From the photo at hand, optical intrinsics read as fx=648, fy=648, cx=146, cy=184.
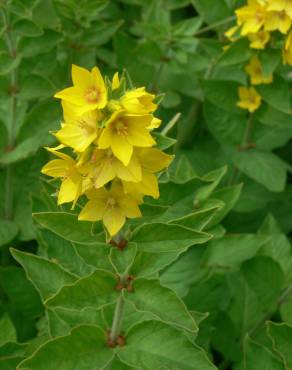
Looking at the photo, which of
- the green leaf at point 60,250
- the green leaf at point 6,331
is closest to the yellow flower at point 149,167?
the green leaf at point 60,250

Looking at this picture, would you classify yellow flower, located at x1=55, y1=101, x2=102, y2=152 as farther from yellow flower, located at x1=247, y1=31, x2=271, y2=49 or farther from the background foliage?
yellow flower, located at x1=247, y1=31, x2=271, y2=49

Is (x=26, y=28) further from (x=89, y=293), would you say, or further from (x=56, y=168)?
(x=89, y=293)

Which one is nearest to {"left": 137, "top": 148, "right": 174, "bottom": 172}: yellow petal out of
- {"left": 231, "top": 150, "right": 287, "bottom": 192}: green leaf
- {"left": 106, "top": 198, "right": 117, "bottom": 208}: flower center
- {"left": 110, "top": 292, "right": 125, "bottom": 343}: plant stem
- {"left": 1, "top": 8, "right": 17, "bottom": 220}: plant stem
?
{"left": 106, "top": 198, "right": 117, "bottom": 208}: flower center

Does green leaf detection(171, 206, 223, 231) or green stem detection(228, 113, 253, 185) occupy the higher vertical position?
green leaf detection(171, 206, 223, 231)

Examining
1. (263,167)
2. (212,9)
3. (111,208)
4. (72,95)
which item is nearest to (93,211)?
(111,208)

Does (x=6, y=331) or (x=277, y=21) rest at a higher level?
(x=277, y=21)

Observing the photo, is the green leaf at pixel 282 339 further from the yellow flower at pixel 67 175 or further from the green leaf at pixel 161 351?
the yellow flower at pixel 67 175

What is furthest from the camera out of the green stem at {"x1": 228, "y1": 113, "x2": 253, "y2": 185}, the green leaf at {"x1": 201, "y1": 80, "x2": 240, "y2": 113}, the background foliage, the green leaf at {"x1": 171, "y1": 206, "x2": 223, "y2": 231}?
the green stem at {"x1": 228, "y1": 113, "x2": 253, "y2": 185}
